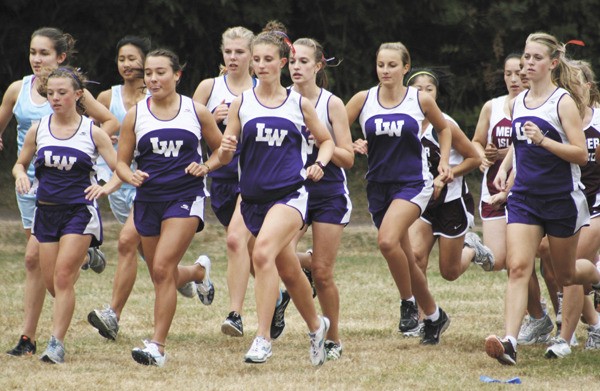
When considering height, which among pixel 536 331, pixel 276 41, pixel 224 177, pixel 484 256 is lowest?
pixel 536 331

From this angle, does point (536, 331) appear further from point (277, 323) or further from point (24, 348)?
point (24, 348)

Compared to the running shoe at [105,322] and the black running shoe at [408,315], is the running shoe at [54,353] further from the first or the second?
the black running shoe at [408,315]

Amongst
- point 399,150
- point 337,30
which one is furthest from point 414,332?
point 337,30

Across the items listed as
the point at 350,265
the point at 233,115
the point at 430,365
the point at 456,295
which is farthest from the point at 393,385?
the point at 350,265

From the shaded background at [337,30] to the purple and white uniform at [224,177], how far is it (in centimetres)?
891

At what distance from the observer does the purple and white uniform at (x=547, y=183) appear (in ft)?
25.4

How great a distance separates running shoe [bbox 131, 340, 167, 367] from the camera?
7562 millimetres

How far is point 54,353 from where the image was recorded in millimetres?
7867

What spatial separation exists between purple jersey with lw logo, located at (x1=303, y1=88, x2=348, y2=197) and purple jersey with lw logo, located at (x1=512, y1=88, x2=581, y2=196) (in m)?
1.22

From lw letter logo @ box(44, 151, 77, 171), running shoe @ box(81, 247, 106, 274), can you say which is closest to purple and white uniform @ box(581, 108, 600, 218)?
lw letter logo @ box(44, 151, 77, 171)

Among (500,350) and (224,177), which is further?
(224,177)

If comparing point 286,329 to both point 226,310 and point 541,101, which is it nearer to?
point 226,310

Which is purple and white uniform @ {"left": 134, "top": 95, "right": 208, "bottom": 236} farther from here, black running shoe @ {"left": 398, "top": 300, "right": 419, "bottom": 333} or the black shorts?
the black shorts

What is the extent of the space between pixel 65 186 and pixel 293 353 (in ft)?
6.16
